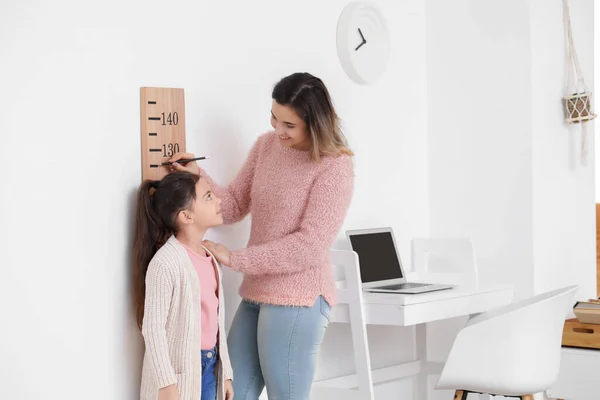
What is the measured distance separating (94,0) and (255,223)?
2.41 ft

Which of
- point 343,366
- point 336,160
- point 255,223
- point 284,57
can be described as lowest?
point 343,366

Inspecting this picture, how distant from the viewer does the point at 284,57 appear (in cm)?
271

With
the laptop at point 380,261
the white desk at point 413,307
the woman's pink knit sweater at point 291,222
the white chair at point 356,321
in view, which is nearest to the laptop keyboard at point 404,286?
the laptop at point 380,261

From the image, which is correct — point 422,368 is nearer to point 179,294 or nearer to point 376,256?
point 376,256

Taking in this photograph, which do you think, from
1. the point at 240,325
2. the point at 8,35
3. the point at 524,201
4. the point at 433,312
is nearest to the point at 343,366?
the point at 433,312

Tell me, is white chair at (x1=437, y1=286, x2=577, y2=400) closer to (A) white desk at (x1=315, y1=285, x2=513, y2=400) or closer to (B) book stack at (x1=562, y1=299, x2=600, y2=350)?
(A) white desk at (x1=315, y1=285, x2=513, y2=400)

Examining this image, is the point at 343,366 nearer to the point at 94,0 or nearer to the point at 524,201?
the point at 524,201

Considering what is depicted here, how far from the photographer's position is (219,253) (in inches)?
85.3

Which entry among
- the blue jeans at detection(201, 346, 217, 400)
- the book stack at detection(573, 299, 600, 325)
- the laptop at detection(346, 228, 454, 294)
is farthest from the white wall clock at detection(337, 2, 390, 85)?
the blue jeans at detection(201, 346, 217, 400)

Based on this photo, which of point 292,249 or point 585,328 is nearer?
point 292,249

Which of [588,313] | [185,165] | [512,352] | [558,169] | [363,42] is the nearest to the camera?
[185,165]

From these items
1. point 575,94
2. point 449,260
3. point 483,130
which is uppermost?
point 575,94

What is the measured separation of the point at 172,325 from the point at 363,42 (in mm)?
1448

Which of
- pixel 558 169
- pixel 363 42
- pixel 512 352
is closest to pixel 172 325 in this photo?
pixel 512 352
